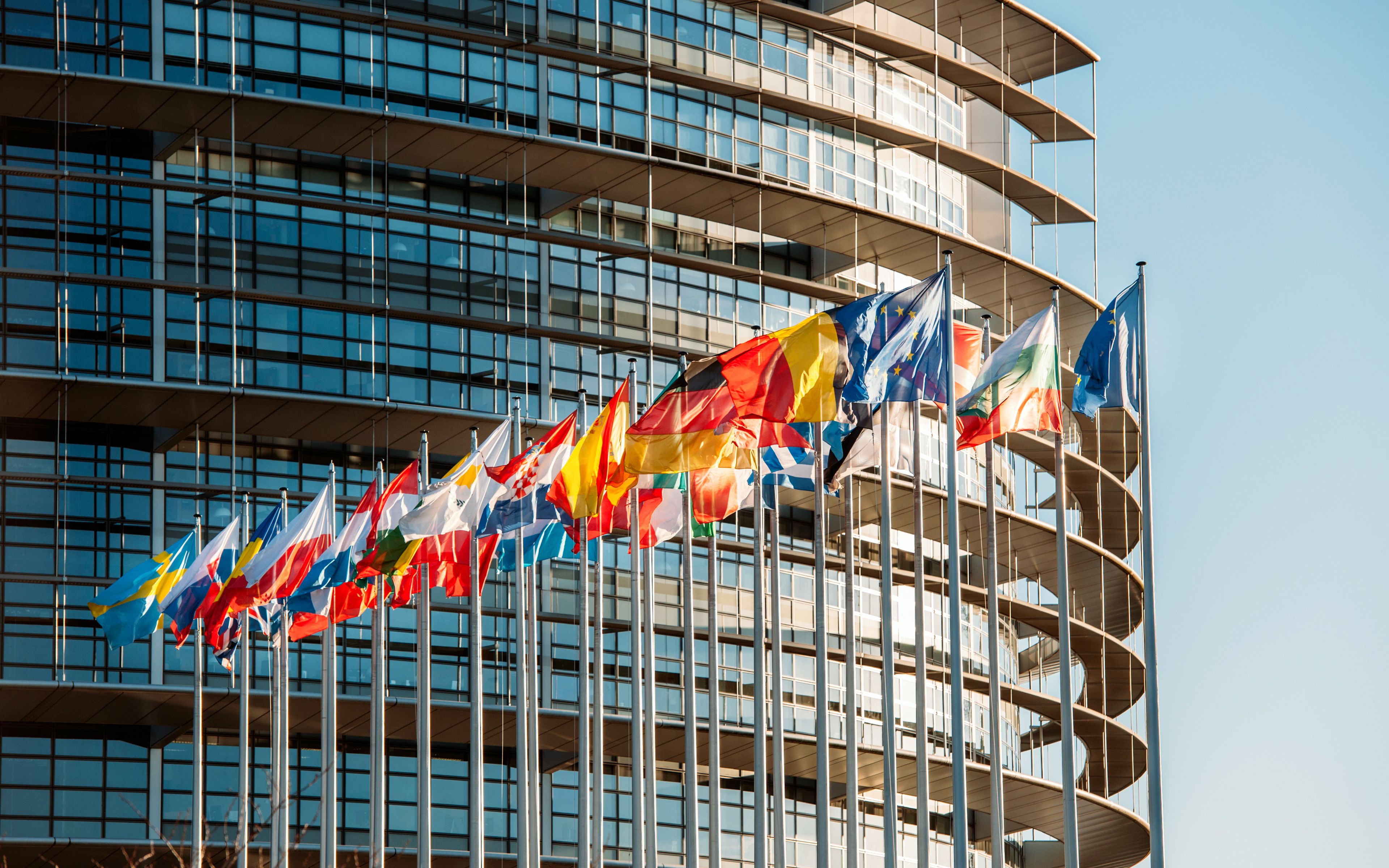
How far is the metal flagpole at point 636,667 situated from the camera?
29406 millimetres

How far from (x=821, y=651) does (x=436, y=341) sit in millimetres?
21519

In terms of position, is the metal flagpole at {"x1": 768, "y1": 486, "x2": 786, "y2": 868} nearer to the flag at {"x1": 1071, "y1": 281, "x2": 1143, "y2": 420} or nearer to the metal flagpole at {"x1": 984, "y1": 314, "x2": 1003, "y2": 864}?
the metal flagpole at {"x1": 984, "y1": 314, "x2": 1003, "y2": 864}

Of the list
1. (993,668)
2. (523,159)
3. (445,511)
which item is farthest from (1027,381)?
(523,159)

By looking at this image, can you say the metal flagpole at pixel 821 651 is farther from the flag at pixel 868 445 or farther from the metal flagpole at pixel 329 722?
the metal flagpole at pixel 329 722

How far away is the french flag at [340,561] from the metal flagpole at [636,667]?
485 centimetres

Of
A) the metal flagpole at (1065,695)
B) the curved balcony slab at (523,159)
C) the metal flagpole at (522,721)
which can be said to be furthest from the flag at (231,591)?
the metal flagpole at (1065,695)

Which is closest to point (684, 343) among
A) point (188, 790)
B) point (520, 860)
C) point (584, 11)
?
point (584, 11)

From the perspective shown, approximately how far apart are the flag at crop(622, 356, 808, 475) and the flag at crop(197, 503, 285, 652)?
11.2m

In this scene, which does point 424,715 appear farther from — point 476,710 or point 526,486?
point 526,486

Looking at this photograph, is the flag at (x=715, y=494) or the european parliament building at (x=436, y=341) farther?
the european parliament building at (x=436, y=341)

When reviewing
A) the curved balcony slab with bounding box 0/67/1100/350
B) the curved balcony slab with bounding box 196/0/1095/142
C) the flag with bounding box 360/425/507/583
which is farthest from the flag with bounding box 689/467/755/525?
the curved balcony slab with bounding box 196/0/1095/142

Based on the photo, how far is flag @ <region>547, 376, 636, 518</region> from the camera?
1118 inches

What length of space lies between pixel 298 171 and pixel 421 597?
19.7 m

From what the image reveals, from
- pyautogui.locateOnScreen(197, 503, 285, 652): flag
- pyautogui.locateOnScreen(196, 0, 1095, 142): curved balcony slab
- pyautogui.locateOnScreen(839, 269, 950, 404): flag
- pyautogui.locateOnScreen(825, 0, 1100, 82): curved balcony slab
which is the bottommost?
pyautogui.locateOnScreen(197, 503, 285, 652): flag
